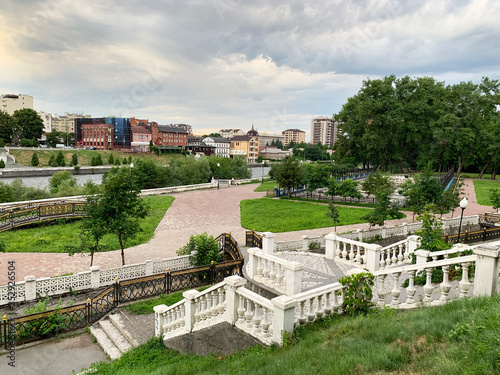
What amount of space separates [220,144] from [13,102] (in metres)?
72.8

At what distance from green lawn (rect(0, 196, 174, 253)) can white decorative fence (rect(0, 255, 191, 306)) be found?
3.38 meters

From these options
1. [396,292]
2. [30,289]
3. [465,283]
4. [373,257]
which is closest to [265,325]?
[396,292]

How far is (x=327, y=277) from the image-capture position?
905cm

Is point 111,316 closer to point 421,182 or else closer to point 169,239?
point 169,239

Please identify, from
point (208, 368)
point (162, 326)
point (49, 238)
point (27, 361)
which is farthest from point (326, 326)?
point (49, 238)

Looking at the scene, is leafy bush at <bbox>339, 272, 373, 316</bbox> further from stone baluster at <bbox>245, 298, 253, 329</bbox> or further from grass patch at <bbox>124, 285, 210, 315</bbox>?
grass patch at <bbox>124, 285, 210, 315</bbox>

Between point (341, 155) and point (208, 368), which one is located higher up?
point (341, 155)

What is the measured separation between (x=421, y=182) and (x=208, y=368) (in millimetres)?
18931

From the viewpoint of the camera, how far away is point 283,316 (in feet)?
18.3

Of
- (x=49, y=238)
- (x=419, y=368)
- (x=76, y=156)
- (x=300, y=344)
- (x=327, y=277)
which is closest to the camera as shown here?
(x=419, y=368)

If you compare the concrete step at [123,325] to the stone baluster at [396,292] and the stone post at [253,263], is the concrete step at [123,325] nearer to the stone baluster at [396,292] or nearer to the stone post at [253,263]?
the stone post at [253,263]

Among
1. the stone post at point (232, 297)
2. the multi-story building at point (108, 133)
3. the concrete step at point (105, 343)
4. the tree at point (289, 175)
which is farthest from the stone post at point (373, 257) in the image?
the multi-story building at point (108, 133)

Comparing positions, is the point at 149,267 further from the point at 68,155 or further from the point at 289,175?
the point at 68,155

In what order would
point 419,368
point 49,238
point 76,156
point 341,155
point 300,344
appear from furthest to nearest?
point 76,156 → point 341,155 → point 49,238 → point 300,344 → point 419,368
